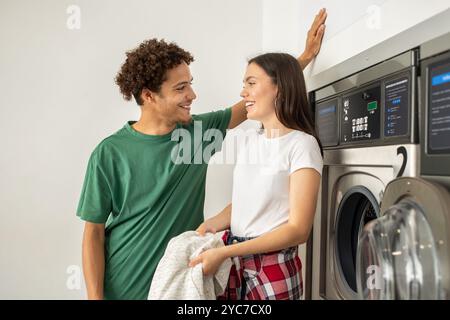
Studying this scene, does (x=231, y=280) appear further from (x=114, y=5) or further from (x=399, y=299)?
(x=114, y=5)

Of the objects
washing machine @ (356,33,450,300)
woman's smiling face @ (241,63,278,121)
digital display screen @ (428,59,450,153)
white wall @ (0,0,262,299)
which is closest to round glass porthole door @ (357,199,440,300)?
washing machine @ (356,33,450,300)

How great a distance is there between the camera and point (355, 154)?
3.92 feet

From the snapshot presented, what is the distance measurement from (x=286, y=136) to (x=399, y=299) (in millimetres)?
555

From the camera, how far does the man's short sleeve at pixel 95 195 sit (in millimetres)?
1396

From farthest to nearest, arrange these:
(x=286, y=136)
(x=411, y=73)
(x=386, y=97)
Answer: (x=286, y=136), (x=386, y=97), (x=411, y=73)

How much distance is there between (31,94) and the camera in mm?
1826

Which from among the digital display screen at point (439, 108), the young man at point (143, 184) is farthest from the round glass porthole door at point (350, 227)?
the young man at point (143, 184)

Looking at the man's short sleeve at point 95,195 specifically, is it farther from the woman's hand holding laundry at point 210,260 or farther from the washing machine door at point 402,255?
the washing machine door at point 402,255

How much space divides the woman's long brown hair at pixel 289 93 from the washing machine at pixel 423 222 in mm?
364

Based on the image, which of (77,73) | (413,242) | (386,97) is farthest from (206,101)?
(413,242)

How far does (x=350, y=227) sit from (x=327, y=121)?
39cm

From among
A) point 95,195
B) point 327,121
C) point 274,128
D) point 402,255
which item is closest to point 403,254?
point 402,255

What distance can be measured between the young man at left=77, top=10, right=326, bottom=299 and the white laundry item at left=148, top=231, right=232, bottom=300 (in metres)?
0.33

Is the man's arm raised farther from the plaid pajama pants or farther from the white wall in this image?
the plaid pajama pants
